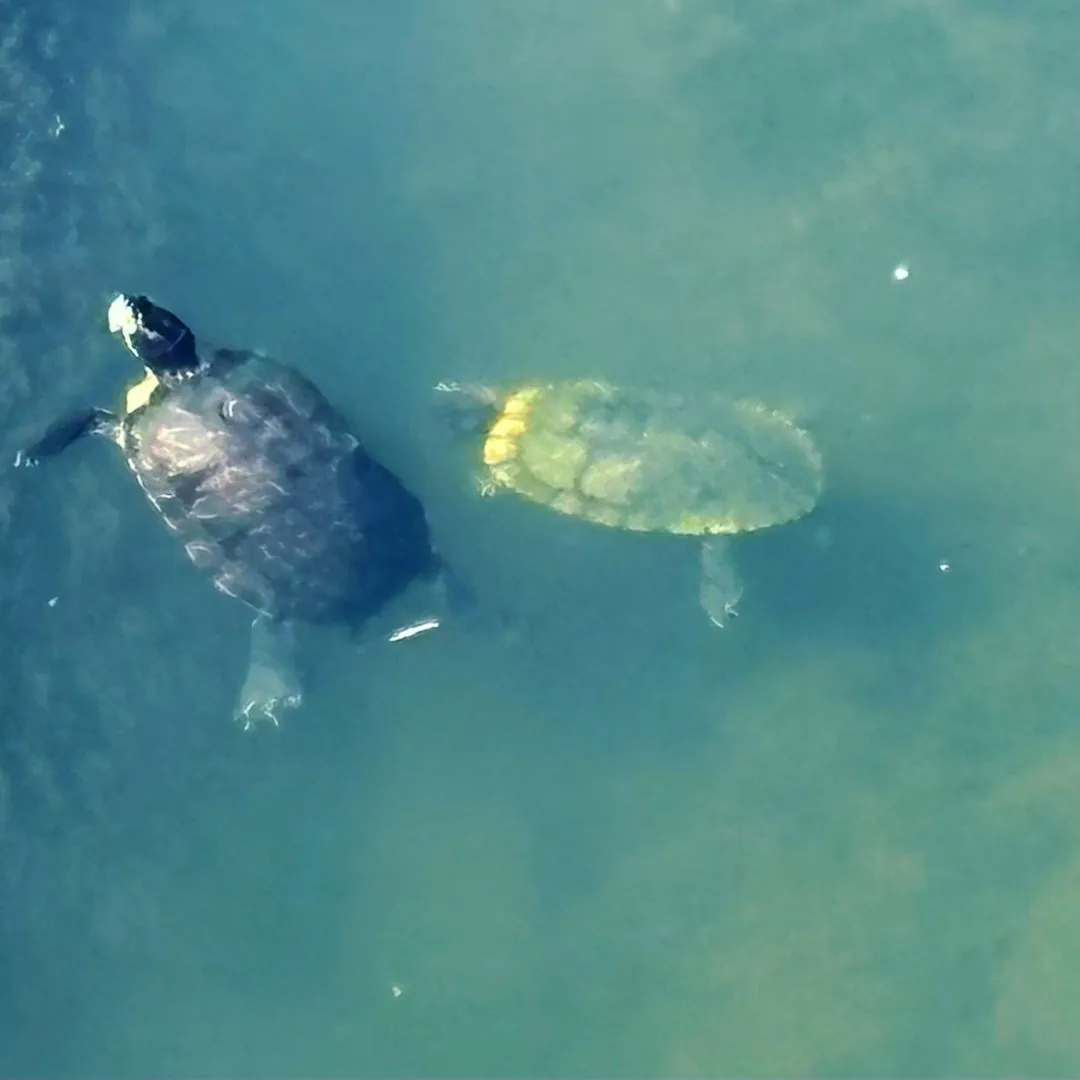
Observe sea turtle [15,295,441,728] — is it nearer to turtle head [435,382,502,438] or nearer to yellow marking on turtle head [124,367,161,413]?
yellow marking on turtle head [124,367,161,413]

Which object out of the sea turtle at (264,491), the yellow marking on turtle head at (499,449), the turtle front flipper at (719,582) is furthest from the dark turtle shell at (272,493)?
the turtle front flipper at (719,582)

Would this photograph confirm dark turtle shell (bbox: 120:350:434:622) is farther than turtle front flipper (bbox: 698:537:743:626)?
No

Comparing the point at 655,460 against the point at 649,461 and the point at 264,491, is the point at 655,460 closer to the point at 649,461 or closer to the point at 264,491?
the point at 649,461

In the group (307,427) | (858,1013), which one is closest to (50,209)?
(307,427)

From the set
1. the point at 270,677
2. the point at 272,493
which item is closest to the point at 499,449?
the point at 272,493

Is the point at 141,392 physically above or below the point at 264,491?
above

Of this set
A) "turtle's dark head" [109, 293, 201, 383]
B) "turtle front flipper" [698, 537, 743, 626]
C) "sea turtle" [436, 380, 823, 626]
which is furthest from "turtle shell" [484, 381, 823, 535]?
"turtle's dark head" [109, 293, 201, 383]

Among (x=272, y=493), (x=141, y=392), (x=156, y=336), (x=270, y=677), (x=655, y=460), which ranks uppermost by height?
(x=156, y=336)

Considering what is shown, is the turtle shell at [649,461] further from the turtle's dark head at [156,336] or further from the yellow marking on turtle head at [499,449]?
the turtle's dark head at [156,336]
